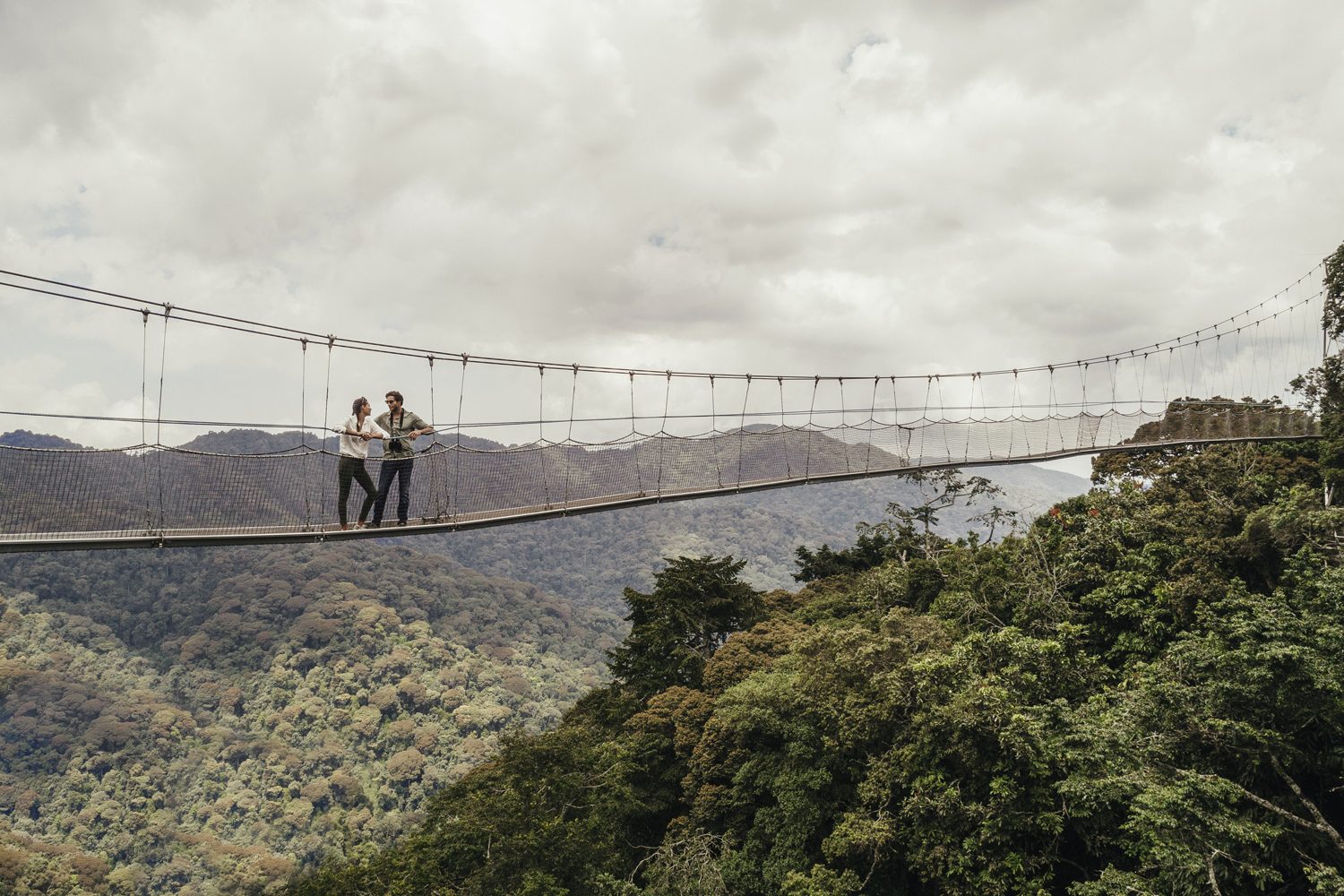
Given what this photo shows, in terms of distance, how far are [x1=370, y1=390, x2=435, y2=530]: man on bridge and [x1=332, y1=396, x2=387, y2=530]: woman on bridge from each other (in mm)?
234

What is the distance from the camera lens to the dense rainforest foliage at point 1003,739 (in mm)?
10078

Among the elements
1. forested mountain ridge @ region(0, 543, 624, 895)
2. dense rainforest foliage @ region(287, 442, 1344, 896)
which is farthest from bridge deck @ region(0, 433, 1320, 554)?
forested mountain ridge @ region(0, 543, 624, 895)

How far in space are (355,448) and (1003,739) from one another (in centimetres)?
948

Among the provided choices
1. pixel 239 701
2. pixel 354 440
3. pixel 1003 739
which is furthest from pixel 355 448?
pixel 239 701

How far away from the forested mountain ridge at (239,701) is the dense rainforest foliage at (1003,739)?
36.9 metres

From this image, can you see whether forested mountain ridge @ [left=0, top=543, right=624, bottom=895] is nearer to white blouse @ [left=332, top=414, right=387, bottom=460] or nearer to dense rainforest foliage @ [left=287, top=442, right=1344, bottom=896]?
dense rainforest foliage @ [left=287, top=442, right=1344, bottom=896]

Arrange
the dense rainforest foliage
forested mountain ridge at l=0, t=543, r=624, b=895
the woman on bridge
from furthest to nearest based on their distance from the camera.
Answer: forested mountain ridge at l=0, t=543, r=624, b=895 < the dense rainforest foliage < the woman on bridge

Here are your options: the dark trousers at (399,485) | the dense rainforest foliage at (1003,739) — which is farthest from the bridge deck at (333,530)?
the dense rainforest foliage at (1003,739)

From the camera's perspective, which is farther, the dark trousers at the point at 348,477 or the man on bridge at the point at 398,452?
the man on bridge at the point at 398,452

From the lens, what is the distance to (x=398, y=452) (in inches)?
331

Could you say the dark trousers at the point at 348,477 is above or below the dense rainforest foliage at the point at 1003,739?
above

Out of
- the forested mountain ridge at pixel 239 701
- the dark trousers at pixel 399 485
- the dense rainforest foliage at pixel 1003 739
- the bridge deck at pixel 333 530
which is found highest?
the dark trousers at pixel 399 485

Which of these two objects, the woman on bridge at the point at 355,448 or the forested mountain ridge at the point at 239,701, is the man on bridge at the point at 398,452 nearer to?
the woman on bridge at the point at 355,448

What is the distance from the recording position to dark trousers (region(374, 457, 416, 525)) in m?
8.34
